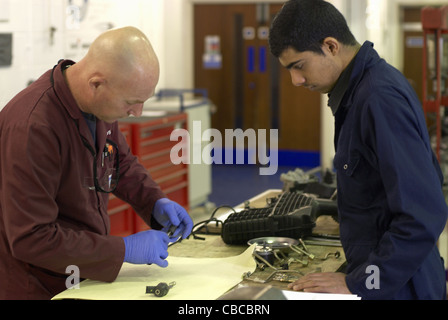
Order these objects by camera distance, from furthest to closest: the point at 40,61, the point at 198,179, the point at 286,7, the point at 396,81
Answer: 1. the point at 198,179
2. the point at 40,61
3. the point at 286,7
4. the point at 396,81

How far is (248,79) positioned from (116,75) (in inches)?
294

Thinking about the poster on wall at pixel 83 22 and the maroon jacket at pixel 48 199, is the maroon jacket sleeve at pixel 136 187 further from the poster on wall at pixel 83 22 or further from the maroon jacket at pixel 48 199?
the poster on wall at pixel 83 22

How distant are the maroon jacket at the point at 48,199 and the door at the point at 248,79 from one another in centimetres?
719

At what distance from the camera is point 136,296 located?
5.74ft

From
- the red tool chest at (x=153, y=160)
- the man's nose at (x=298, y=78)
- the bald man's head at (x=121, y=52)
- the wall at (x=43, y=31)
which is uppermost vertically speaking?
the wall at (x=43, y=31)

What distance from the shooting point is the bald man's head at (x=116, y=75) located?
1.81 metres

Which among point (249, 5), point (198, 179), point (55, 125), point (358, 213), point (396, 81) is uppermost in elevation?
point (249, 5)

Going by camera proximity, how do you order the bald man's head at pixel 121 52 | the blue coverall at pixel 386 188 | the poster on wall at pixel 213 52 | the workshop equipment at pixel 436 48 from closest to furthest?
1. the blue coverall at pixel 386 188
2. the bald man's head at pixel 121 52
3. the workshop equipment at pixel 436 48
4. the poster on wall at pixel 213 52

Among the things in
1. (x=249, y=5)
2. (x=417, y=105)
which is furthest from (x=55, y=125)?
(x=249, y=5)

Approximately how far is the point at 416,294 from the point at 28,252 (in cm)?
99

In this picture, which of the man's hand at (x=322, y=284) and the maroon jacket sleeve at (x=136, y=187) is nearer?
the man's hand at (x=322, y=284)

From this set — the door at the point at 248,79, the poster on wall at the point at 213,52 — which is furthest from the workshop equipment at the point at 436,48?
the poster on wall at the point at 213,52

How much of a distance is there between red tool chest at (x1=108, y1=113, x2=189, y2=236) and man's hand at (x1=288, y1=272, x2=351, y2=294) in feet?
9.47
